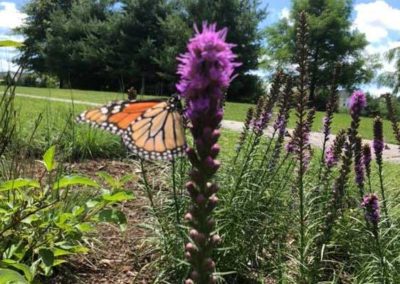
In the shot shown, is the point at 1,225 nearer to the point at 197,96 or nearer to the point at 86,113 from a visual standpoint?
the point at 86,113

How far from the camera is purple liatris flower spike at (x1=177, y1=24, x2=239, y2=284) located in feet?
5.57

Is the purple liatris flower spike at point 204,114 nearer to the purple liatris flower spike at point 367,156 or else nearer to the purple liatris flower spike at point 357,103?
the purple liatris flower spike at point 357,103

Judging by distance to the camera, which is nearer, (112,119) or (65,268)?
(112,119)

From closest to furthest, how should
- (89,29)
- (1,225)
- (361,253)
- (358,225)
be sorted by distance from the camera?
(1,225) → (361,253) → (358,225) → (89,29)

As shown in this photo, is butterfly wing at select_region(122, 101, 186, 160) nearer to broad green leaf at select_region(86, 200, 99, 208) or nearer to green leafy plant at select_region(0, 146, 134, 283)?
green leafy plant at select_region(0, 146, 134, 283)

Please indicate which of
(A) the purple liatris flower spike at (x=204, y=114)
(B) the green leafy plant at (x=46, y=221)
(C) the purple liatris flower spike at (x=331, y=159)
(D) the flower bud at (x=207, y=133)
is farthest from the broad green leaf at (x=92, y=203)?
(C) the purple liatris flower spike at (x=331, y=159)

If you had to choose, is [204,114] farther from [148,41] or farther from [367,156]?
[148,41]

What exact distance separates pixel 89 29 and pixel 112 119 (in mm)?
42684

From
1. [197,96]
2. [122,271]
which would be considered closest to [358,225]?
[122,271]

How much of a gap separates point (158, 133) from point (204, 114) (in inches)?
60.8

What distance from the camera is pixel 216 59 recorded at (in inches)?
67.2

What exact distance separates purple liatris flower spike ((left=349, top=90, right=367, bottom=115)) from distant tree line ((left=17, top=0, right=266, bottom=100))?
32.3 metres

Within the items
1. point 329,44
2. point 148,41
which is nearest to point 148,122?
point 148,41

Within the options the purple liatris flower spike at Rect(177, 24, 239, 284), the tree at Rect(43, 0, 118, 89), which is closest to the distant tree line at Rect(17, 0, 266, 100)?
the tree at Rect(43, 0, 118, 89)
